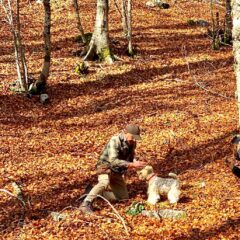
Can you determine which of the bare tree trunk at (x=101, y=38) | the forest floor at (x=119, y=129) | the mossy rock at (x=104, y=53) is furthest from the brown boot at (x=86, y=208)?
the mossy rock at (x=104, y=53)

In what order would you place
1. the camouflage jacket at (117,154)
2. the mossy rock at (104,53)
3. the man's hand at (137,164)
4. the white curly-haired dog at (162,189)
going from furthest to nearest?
the mossy rock at (104,53) < the white curly-haired dog at (162,189) < the camouflage jacket at (117,154) < the man's hand at (137,164)

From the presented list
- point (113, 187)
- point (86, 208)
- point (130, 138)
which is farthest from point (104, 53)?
point (86, 208)

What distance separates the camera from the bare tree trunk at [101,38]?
20.7m

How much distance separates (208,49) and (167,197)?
56.6 ft

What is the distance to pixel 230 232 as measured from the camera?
7711mm

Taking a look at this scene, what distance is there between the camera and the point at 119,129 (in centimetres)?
1435

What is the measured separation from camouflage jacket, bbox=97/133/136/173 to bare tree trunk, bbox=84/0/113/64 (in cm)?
1249

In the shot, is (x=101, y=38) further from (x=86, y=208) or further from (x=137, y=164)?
(x=86, y=208)

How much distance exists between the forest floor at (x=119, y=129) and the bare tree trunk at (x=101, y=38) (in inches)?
25.0

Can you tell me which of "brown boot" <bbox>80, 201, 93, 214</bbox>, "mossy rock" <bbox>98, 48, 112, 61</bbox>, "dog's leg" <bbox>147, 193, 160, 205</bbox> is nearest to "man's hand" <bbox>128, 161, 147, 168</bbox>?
"dog's leg" <bbox>147, 193, 160, 205</bbox>

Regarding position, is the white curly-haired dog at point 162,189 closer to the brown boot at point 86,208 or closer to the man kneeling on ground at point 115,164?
the man kneeling on ground at point 115,164

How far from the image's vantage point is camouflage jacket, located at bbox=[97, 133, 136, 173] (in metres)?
8.70

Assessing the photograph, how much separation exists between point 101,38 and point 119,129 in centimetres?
791

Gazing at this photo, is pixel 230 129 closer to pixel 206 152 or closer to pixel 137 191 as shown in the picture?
pixel 206 152
